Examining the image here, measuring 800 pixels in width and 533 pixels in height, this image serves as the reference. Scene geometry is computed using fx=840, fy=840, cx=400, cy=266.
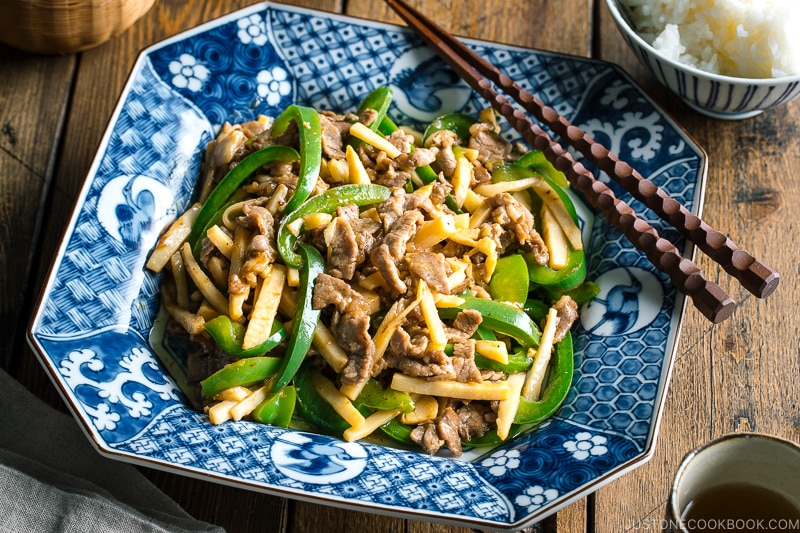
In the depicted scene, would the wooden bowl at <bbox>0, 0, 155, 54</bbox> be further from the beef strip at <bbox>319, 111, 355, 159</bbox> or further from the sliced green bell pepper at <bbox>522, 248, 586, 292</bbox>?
the sliced green bell pepper at <bbox>522, 248, 586, 292</bbox>

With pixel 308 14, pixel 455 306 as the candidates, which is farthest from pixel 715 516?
pixel 308 14

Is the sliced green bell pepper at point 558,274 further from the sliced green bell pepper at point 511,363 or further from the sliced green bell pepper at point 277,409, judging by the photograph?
the sliced green bell pepper at point 277,409

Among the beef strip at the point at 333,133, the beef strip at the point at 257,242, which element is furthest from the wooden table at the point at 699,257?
the beef strip at the point at 333,133

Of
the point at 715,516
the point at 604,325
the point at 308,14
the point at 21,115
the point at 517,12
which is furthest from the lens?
the point at 517,12

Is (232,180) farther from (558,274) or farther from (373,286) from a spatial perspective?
(558,274)

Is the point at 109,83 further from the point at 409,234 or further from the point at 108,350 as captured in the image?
the point at 409,234

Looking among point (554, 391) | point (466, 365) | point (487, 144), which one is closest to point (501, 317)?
point (466, 365)
